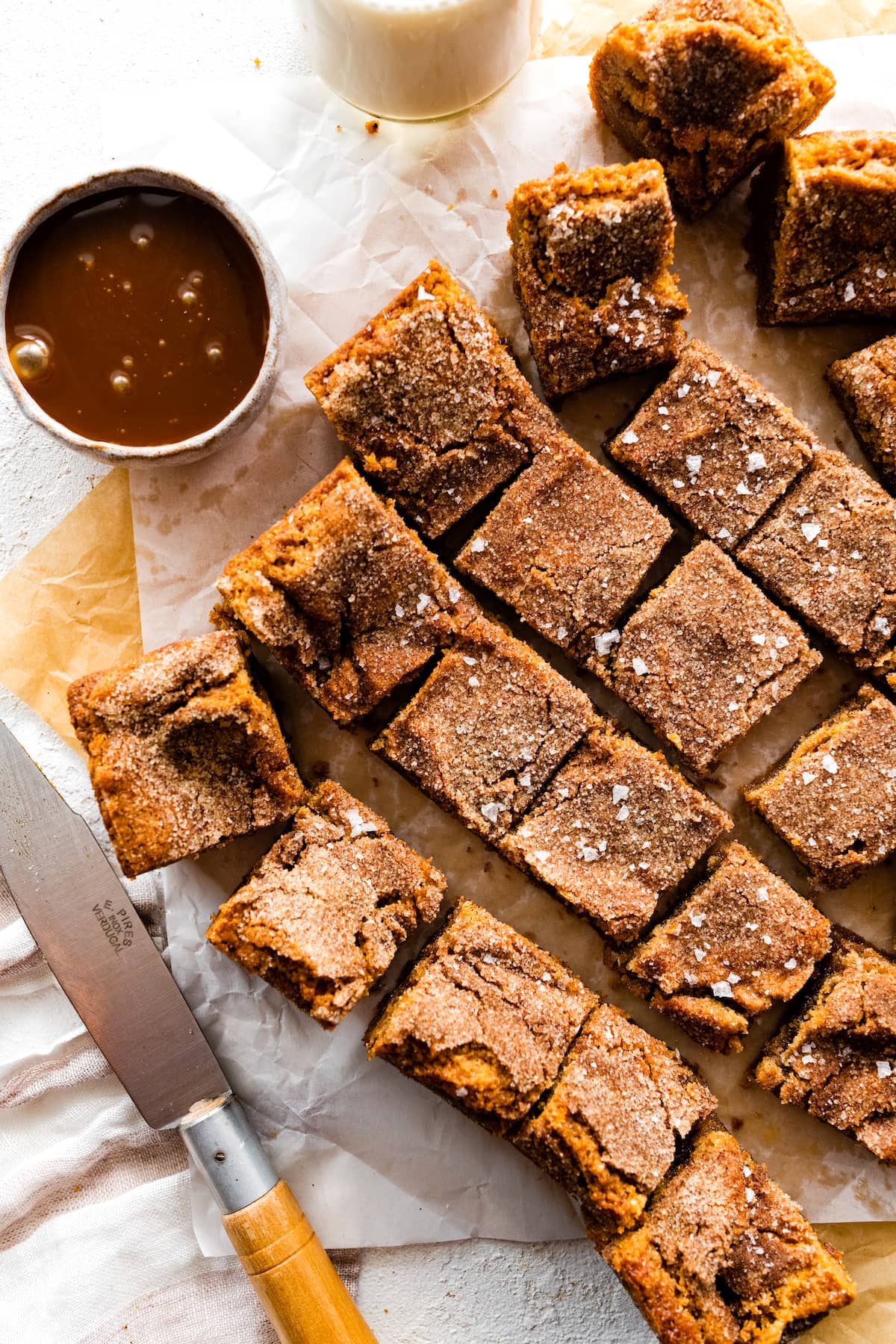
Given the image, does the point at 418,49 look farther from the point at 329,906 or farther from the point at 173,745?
the point at 329,906

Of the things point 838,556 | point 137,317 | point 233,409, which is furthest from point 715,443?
point 137,317

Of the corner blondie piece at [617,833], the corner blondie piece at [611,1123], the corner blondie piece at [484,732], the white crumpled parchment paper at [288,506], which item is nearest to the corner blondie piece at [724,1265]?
the corner blondie piece at [611,1123]

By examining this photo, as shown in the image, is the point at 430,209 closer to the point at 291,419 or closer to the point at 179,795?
the point at 291,419

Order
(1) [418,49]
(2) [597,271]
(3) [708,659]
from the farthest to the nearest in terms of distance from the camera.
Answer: (3) [708,659] < (2) [597,271] < (1) [418,49]

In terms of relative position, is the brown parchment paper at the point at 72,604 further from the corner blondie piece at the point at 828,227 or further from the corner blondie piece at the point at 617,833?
the corner blondie piece at the point at 828,227

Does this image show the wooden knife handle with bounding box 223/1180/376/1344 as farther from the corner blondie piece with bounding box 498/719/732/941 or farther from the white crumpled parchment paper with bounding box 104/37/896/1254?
the corner blondie piece with bounding box 498/719/732/941

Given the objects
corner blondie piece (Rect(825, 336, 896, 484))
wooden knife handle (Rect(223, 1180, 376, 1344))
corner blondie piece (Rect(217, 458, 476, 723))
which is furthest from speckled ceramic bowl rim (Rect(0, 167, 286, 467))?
wooden knife handle (Rect(223, 1180, 376, 1344))
